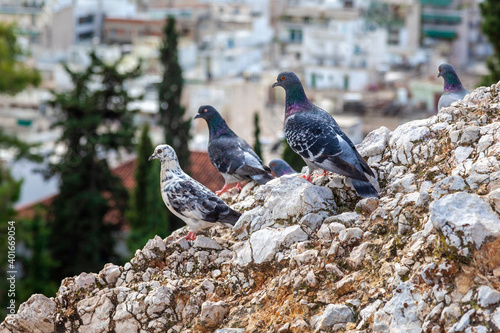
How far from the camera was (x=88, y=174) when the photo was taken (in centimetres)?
2636

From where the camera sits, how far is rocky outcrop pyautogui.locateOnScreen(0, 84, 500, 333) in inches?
258

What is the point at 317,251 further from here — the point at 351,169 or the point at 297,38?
the point at 297,38

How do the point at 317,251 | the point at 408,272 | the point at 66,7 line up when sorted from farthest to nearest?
the point at 66,7 → the point at 317,251 → the point at 408,272

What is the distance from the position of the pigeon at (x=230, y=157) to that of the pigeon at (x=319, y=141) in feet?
3.27

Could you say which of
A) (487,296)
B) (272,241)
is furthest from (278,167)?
(487,296)

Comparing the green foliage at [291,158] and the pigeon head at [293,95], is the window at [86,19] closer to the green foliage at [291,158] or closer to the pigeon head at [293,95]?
the green foliage at [291,158]

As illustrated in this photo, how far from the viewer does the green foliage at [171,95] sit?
2833 cm

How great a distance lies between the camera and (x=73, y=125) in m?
26.0

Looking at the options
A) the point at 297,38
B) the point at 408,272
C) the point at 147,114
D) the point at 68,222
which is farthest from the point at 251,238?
the point at 297,38

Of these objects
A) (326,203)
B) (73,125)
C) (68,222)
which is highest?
(326,203)

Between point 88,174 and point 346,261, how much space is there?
19.7 metres

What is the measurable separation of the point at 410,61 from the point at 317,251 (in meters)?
52.2

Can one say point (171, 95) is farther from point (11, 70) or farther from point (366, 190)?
point (366, 190)

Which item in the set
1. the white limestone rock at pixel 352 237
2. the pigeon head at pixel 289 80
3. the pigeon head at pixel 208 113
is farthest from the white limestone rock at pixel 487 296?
the pigeon head at pixel 208 113
